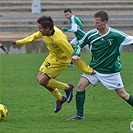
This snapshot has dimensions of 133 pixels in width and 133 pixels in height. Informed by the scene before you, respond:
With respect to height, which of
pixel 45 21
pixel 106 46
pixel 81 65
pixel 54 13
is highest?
pixel 45 21

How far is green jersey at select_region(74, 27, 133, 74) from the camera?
7.74m

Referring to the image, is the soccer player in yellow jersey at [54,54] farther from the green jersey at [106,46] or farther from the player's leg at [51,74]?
the green jersey at [106,46]

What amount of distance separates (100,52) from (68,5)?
23066 millimetres

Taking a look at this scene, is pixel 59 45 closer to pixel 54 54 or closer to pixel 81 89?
pixel 54 54

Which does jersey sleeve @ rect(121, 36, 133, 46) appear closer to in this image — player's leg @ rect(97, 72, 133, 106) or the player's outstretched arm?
player's leg @ rect(97, 72, 133, 106)

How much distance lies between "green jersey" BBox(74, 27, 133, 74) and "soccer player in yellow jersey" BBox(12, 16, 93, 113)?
0.24m

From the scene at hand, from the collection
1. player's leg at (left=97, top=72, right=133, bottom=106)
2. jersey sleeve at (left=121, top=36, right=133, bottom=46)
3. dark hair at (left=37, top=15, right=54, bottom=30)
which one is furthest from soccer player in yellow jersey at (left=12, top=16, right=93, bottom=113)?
jersey sleeve at (left=121, top=36, right=133, bottom=46)

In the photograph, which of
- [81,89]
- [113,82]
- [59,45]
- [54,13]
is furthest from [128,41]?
[54,13]

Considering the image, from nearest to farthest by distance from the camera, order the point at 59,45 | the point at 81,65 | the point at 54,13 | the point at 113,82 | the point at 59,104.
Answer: the point at 113,82 → the point at 81,65 → the point at 59,45 → the point at 59,104 → the point at 54,13

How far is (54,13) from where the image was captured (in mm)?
29938

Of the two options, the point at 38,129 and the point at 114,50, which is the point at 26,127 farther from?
the point at 114,50

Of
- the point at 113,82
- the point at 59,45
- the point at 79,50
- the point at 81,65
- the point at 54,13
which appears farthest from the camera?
the point at 54,13

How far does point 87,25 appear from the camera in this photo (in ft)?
93.1

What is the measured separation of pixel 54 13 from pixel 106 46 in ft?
73.4
